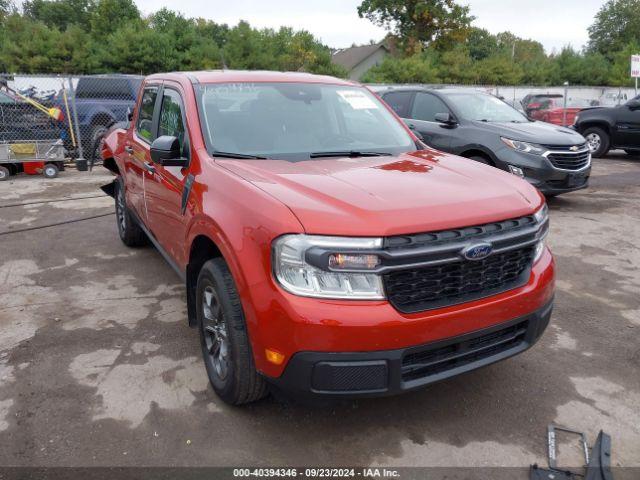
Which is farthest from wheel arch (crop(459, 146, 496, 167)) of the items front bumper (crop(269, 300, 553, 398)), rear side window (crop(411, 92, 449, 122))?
front bumper (crop(269, 300, 553, 398))

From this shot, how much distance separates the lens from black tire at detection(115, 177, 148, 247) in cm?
564

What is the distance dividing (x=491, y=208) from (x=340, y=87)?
6.75ft

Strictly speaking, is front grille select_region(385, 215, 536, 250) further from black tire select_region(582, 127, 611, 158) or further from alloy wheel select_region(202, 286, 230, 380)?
black tire select_region(582, 127, 611, 158)

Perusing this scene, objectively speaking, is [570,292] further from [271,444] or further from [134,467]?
[134,467]

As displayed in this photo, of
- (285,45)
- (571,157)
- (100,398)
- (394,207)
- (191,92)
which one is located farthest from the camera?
(285,45)

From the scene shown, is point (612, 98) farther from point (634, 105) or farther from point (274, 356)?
point (274, 356)

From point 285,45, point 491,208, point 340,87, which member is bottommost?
point 491,208

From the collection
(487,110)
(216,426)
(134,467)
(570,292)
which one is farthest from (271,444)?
(487,110)

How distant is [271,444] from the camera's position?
2717 mm

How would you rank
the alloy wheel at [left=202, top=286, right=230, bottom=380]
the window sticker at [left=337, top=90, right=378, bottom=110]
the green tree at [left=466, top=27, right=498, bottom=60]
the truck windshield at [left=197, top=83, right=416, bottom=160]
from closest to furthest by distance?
the alloy wheel at [left=202, top=286, right=230, bottom=380] → the truck windshield at [left=197, top=83, right=416, bottom=160] → the window sticker at [left=337, top=90, right=378, bottom=110] → the green tree at [left=466, top=27, right=498, bottom=60]

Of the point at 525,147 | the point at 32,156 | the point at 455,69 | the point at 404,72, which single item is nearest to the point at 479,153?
the point at 525,147

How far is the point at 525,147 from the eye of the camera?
7.29 metres

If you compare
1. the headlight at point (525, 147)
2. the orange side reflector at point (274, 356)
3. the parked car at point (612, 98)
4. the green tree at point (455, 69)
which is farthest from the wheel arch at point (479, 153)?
the green tree at point (455, 69)

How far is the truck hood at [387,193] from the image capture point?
2342 millimetres
